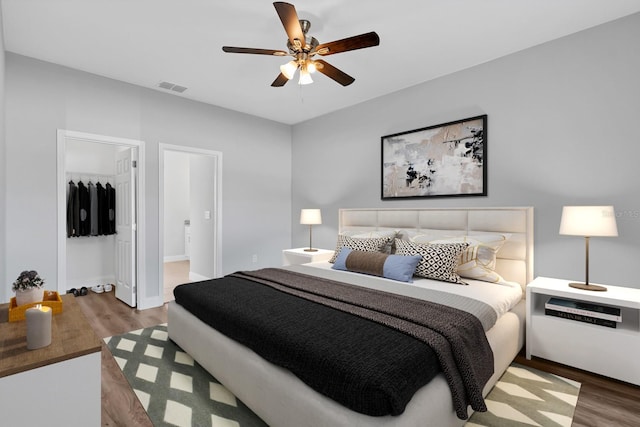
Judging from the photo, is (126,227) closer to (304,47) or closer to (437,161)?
(304,47)

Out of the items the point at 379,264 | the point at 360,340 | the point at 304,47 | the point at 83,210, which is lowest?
the point at 360,340

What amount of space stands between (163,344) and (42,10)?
272 cm

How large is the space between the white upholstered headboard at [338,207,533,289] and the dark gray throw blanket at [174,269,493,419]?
1.36 meters

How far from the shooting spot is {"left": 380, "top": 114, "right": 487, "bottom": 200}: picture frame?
3152 mm

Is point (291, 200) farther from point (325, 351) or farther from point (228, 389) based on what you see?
point (325, 351)

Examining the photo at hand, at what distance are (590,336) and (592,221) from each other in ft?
2.62

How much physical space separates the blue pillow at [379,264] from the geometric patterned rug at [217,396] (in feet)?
3.24

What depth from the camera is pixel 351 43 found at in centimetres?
211

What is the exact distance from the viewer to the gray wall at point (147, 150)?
9.76 feet

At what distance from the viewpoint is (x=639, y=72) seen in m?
2.34

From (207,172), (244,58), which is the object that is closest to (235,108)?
(207,172)

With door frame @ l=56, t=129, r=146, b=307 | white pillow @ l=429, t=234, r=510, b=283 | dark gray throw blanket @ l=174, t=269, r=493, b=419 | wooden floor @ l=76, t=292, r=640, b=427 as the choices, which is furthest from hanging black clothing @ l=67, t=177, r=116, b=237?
white pillow @ l=429, t=234, r=510, b=283

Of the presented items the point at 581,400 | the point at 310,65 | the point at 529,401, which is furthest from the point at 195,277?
the point at 581,400

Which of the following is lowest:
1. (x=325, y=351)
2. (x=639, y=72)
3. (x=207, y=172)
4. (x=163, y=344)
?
(x=163, y=344)
